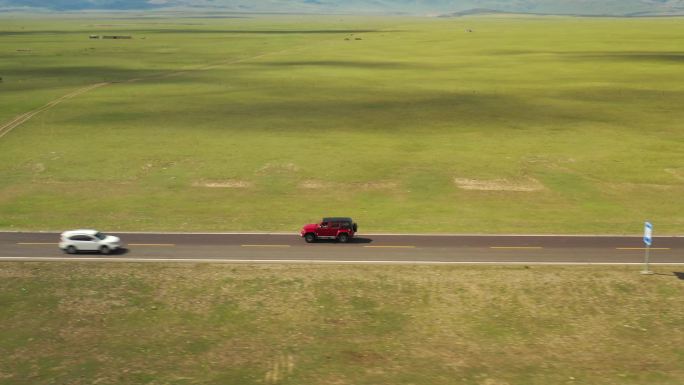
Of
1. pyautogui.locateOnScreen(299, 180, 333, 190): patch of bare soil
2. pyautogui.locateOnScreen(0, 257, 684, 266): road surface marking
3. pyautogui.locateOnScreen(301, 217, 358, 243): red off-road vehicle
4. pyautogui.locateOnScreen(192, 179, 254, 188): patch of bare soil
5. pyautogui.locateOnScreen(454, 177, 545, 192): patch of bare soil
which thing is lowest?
pyautogui.locateOnScreen(0, 257, 684, 266): road surface marking

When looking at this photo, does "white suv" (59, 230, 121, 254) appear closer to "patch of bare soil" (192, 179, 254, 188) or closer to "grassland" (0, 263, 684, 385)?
"grassland" (0, 263, 684, 385)

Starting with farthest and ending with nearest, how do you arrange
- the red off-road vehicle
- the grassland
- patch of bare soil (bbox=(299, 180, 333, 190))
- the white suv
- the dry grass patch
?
1. patch of bare soil (bbox=(299, 180, 333, 190))
2. the dry grass patch
3. the red off-road vehicle
4. the white suv
5. the grassland

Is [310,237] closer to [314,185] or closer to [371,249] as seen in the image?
[371,249]

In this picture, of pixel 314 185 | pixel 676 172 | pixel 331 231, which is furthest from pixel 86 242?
pixel 676 172

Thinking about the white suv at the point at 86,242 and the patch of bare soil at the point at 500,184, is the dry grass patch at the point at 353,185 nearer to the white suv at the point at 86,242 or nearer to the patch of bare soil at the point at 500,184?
the patch of bare soil at the point at 500,184

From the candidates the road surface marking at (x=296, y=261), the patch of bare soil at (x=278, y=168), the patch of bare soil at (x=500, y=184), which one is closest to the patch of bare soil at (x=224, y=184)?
the patch of bare soil at (x=278, y=168)

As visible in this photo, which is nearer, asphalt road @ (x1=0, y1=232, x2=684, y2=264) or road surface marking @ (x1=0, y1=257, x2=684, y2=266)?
road surface marking @ (x1=0, y1=257, x2=684, y2=266)

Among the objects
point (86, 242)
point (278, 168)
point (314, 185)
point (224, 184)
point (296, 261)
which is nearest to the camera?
point (296, 261)

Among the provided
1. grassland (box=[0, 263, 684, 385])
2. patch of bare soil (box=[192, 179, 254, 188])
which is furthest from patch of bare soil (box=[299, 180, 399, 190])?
grassland (box=[0, 263, 684, 385])
